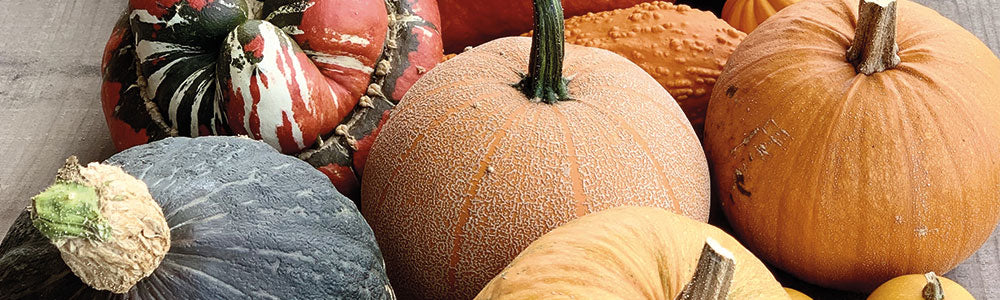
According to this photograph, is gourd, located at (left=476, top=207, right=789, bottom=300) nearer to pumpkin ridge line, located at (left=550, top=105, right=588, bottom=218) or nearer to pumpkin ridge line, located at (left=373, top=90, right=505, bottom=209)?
pumpkin ridge line, located at (left=550, top=105, right=588, bottom=218)

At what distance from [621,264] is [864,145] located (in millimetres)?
481

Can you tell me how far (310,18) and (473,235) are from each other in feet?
1.49

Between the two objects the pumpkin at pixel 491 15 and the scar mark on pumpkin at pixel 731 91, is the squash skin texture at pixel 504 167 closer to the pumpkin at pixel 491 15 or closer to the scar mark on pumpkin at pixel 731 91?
the scar mark on pumpkin at pixel 731 91

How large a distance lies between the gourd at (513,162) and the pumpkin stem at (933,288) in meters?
0.30

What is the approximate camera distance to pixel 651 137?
117 centimetres

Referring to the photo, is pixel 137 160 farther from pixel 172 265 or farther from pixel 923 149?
pixel 923 149

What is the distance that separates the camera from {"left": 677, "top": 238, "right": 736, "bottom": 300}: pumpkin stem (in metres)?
0.76

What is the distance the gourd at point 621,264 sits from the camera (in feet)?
2.90

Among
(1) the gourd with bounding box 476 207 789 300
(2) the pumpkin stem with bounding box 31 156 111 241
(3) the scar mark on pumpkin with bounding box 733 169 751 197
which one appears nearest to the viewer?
(2) the pumpkin stem with bounding box 31 156 111 241

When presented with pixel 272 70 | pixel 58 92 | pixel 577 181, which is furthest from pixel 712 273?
pixel 58 92

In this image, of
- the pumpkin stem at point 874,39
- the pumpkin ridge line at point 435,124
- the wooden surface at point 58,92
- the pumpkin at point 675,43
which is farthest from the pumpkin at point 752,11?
the pumpkin ridge line at point 435,124

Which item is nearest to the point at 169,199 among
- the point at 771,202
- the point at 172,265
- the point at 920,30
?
the point at 172,265

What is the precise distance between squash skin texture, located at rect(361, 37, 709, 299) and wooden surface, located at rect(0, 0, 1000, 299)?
1.40ft

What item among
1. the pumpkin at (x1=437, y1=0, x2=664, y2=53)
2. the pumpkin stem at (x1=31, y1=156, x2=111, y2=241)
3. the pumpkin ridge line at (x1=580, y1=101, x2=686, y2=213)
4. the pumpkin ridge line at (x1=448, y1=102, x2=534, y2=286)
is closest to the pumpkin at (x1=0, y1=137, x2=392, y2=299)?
the pumpkin stem at (x1=31, y1=156, x2=111, y2=241)
